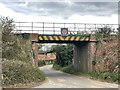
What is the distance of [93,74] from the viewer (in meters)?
30.5

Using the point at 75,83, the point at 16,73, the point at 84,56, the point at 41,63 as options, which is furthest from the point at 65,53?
the point at 41,63

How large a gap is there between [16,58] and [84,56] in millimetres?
11702

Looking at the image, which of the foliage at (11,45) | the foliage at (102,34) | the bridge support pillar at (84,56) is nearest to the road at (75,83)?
the foliage at (11,45)

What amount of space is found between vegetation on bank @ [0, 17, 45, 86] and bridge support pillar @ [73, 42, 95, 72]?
23.7ft

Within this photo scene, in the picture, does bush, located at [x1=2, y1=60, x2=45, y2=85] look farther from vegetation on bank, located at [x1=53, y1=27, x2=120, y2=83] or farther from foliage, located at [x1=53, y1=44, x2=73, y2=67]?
foliage, located at [x1=53, y1=44, x2=73, y2=67]

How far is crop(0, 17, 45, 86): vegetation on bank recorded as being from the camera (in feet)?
67.6

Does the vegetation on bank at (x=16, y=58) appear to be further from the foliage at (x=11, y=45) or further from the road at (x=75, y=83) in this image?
the road at (x=75, y=83)

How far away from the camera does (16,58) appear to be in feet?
87.4

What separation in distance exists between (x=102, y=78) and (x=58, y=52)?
32661 mm

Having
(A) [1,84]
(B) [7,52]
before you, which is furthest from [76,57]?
(A) [1,84]

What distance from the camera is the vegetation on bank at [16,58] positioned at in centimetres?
2059

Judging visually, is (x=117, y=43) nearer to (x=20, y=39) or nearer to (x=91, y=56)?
(x=91, y=56)

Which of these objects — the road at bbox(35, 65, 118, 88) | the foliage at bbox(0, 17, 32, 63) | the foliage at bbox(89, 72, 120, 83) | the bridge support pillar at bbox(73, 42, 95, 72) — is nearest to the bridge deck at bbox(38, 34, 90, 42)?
the bridge support pillar at bbox(73, 42, 95, 72)

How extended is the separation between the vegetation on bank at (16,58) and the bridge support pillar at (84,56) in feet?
23.7
